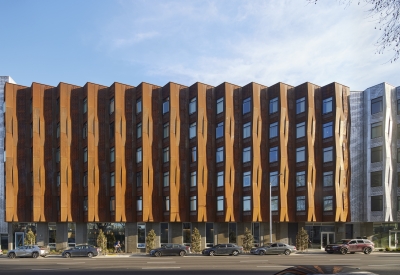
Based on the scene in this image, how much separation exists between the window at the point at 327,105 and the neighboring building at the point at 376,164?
312 cm

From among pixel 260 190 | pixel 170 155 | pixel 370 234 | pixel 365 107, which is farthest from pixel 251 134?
pixel 370 234

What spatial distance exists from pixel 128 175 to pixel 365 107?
31.6 m

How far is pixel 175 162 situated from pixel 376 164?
25.1m

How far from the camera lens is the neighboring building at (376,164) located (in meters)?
48.8

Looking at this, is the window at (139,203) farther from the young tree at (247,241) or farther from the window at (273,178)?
the window at (273,178)

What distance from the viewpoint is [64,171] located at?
4875 centimetres

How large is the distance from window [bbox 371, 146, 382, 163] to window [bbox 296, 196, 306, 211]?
1009 centimetres

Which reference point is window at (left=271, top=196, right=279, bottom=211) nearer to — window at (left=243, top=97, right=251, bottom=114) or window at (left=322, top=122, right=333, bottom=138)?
window at (left=322, top=122, right=333, bottom=138)

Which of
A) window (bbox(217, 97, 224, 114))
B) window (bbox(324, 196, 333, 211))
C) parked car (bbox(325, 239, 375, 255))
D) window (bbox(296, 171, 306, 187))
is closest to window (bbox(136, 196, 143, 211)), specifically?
window (bbox(217, 97, 224, 114))

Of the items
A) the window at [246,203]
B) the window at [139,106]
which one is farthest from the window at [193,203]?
the window at [139,106]

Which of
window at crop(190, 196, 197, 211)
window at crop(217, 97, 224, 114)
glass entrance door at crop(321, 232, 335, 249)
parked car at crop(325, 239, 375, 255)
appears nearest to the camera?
parked car at crop(325, 239, 375, 255)

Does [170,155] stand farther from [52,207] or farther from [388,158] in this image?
[388,158]

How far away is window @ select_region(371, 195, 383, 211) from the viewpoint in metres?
48.8

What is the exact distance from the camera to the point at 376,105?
50.6 metres
